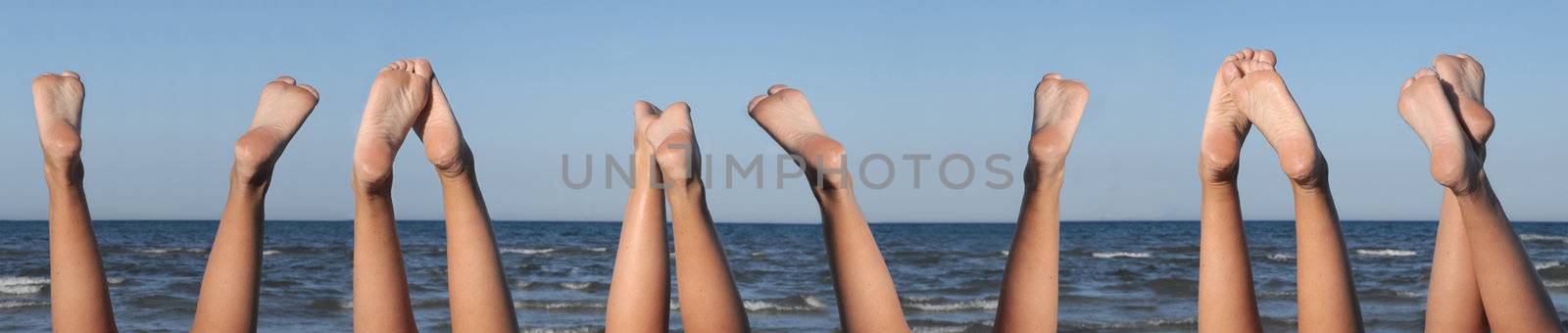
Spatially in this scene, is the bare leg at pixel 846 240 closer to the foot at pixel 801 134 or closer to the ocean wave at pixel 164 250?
the foot at pixel 801 134

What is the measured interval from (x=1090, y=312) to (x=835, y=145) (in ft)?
17.9

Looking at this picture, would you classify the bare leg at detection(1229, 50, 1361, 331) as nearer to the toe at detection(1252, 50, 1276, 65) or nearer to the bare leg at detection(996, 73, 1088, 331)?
the toe at detection(1252, 50, 1276, 65)

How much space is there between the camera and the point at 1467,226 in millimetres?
3412

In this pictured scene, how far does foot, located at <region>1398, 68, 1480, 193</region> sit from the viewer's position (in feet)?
10.4

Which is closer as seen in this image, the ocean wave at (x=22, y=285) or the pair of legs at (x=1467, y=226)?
the pair of legs at (x=1467, y=226)

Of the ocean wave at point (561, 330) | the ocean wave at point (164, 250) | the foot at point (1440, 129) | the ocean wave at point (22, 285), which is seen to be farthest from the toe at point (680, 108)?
the ocean wave at point (164, 250)

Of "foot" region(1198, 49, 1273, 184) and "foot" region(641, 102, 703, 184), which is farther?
"foot" region(1198, 49, 1273, 184)

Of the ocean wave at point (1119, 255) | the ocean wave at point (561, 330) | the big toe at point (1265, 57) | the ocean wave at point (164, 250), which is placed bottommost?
the ocean wave at point (1119, 255)

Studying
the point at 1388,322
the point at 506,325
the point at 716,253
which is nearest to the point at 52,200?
the point at 506,325

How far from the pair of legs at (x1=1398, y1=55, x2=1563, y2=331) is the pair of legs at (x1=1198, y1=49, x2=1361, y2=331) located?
32 cm

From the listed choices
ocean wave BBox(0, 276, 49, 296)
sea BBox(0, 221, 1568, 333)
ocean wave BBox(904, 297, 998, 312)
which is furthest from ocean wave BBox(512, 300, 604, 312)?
ocean wave BBox(0, 276, 49, 296)

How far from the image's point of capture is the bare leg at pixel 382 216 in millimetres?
3256

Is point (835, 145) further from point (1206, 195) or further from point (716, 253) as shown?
point (1206, 195)

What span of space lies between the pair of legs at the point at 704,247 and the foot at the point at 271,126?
0.94 m
